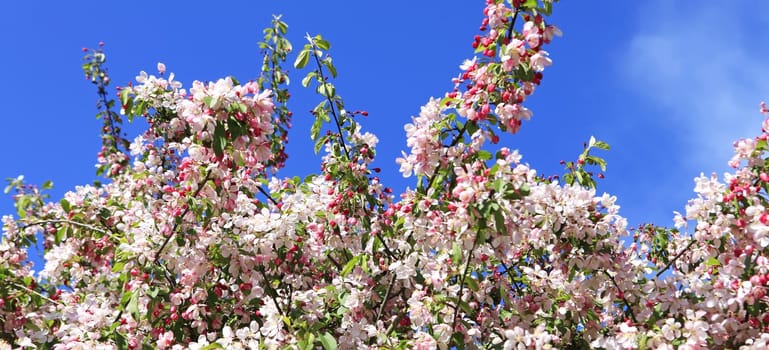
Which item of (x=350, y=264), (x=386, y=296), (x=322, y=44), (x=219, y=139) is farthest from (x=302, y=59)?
(x=386, y=296)

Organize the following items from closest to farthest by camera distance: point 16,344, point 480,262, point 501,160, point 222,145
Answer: point 501,160, point 222,145, point 480,262, point 16,344

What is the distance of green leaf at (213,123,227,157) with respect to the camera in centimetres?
400

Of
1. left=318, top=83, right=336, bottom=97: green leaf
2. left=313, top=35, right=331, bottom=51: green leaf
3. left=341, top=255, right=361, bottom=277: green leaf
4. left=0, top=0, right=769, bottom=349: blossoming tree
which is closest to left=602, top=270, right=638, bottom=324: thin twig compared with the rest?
left=0, top=0, right=769, bottom=349: blossoming tree

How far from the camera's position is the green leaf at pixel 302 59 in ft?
17.2

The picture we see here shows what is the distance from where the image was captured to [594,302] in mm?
4879

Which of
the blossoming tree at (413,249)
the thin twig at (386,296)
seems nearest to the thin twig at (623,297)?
the blossoming tree at (413,249)

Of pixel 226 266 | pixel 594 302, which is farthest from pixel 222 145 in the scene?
pixel 594 302

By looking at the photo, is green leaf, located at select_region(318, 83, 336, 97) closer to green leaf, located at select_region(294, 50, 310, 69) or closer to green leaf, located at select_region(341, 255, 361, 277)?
green leaf, located at select_region(294, 50, 310, 69)

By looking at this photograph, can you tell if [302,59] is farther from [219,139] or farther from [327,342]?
[327,342]

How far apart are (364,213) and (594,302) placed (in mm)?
1580

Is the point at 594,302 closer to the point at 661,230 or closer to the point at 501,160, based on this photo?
the point at 501,160

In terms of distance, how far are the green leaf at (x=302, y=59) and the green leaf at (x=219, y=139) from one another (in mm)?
1319

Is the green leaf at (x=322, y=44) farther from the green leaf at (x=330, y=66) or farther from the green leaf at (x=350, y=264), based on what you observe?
the green leaf at (x=350, y=264)

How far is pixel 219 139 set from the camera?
13.1 feet
